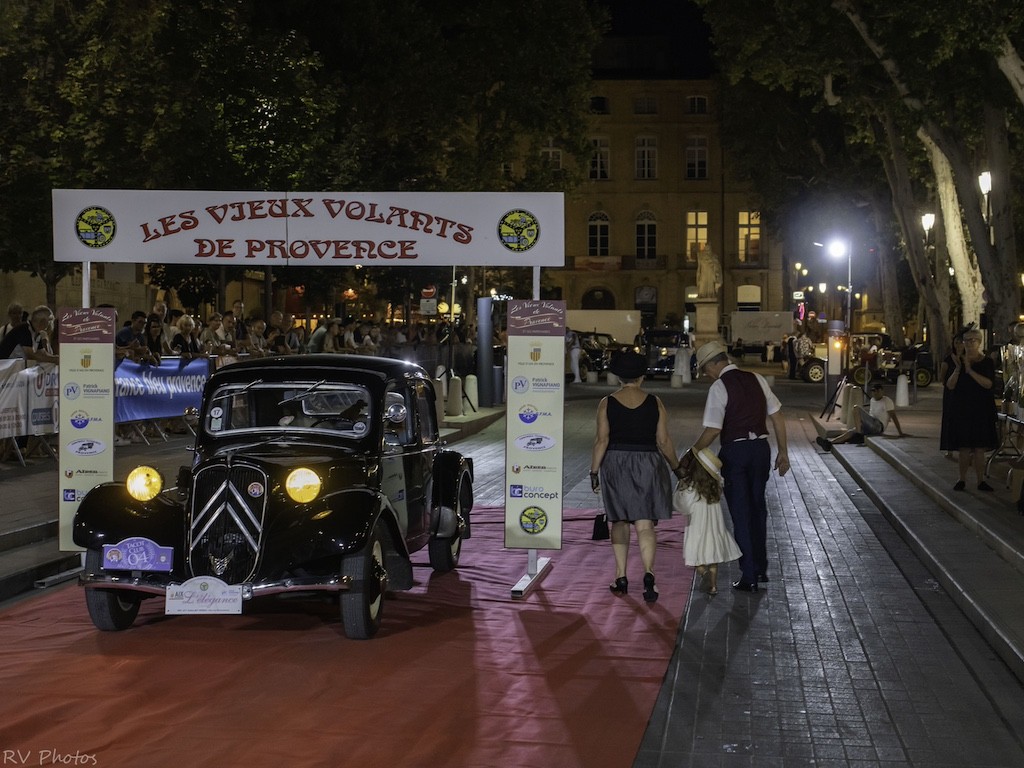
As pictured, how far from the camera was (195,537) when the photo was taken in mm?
8438

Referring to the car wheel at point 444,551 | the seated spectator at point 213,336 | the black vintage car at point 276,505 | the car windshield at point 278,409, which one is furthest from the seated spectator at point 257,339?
the car windshield at point 278,409

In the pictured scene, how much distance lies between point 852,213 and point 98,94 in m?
37.8

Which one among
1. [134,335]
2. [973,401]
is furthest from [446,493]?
[134,335]

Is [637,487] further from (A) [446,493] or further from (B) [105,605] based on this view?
(B) [105,605]

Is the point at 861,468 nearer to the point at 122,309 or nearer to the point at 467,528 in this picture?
the point at 467,528

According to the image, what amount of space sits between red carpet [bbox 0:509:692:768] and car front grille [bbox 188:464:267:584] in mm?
516

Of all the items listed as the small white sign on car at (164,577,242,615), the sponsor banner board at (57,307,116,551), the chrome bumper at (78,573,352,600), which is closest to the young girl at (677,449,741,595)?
the chrome bumper at (78,573,352,600)

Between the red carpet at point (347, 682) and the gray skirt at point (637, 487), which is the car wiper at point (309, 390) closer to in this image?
the red carpet at point (347, 682)

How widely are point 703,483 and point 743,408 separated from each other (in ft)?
2.43

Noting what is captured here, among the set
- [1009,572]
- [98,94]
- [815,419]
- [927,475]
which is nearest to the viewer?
[1009,572]

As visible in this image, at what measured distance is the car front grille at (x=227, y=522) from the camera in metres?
8.37

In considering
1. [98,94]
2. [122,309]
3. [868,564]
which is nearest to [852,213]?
[122,309]

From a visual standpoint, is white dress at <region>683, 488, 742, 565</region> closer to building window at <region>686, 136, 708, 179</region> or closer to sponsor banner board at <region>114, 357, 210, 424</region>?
sponsor banner board at <region>114, 357, 210, 424</region>

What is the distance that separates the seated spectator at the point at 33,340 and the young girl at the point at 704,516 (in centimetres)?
968
